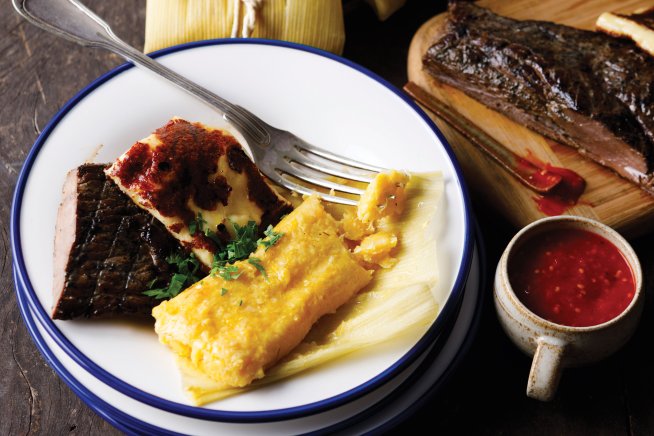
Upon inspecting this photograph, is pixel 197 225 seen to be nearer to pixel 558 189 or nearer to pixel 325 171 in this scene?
pixel 325 171

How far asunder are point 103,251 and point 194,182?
1.59 ft

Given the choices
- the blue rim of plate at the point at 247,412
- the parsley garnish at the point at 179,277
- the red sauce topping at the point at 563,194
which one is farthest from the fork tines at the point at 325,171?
the red sauce topping at the point at 563,194

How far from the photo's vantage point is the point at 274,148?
3645 mm

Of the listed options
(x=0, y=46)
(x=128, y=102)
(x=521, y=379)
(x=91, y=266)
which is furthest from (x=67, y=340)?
(x=0, y=46)

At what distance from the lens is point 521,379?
337 cm

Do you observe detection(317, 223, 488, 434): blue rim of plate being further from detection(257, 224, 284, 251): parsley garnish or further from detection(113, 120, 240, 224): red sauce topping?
detection(113, 120, 240, 224): red sauce topping

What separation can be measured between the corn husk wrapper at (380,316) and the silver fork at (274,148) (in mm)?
368

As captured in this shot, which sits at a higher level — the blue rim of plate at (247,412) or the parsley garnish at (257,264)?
the parsley garnish at (257,264)

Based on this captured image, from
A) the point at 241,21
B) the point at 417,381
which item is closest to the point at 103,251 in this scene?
the point at 417,381

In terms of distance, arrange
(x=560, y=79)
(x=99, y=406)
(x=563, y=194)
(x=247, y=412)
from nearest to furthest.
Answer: (x=247, y=412) < (x=99, y=406) < (x=563, y=194) < (x=560, y=79)

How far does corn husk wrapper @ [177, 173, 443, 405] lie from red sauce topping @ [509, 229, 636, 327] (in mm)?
422

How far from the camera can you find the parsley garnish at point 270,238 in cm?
309

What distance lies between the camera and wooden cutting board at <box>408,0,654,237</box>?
3744 millimetres

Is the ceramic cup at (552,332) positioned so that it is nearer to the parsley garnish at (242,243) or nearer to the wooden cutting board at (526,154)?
the wooden cutting board at (526,154)
